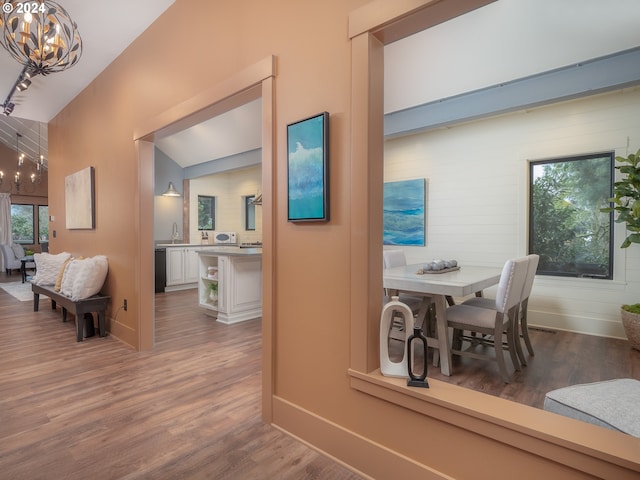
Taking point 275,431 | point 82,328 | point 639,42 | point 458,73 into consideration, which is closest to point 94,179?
point 82,328

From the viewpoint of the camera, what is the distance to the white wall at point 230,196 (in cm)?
801

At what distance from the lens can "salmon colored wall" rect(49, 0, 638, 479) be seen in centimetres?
130

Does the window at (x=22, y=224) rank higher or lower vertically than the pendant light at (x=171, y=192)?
lower

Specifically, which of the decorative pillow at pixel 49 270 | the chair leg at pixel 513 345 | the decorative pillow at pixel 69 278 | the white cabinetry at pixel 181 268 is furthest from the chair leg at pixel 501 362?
the white cabinetry at pixel 181 268

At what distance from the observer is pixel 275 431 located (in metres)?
2.02

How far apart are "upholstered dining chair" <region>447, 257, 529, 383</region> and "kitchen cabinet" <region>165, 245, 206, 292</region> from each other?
5368 millimetres

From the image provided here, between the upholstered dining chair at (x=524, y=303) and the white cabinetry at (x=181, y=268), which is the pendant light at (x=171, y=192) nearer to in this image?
the white cabinetry at (x=181, y=268)

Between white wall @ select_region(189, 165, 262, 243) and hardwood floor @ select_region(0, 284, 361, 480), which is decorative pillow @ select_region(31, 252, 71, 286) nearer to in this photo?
hardwood floor @ select_region(0, 284, 361, 480)

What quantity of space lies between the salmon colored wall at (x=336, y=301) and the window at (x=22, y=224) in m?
11.6

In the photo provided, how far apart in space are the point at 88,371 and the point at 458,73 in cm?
472

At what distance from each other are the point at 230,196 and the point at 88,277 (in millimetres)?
5082

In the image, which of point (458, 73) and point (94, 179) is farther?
point (94, 179)

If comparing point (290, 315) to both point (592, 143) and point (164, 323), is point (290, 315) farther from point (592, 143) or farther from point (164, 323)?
point (592, 143)

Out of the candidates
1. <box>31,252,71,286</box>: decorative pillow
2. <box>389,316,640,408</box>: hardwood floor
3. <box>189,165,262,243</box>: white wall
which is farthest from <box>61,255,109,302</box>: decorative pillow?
<box>189,165,262,243</box>: white wall
